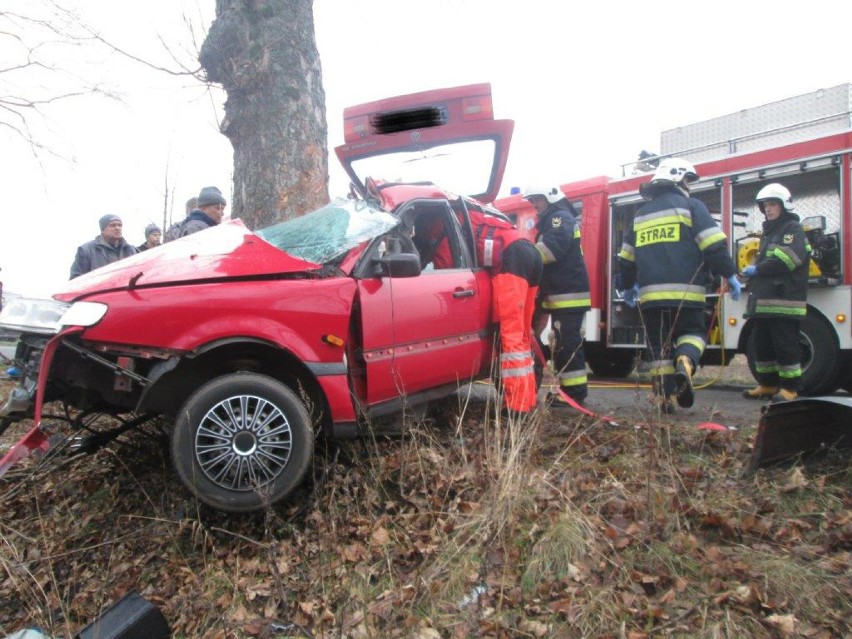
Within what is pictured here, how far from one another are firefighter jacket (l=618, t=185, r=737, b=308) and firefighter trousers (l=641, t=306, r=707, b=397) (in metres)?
0.08

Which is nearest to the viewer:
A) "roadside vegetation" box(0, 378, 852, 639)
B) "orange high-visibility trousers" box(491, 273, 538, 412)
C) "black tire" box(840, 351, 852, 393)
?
"roadside vegetation" box(0, 378, 852, 639)

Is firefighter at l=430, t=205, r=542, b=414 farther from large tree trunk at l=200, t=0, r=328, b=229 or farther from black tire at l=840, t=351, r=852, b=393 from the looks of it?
black tire at l=840, t=351, r=852, b=393

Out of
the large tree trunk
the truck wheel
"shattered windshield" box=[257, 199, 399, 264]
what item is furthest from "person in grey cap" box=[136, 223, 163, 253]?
the truck wheel

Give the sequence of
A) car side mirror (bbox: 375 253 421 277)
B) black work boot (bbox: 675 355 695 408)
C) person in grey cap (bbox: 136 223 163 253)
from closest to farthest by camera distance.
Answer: car side mirror (bbox: 375 253 421 277) < black work boot (bbox: 675 355 695 408) < person in grey cap (bbox: 136 223 163 253)

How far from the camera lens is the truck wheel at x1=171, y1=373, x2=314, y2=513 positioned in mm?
2994

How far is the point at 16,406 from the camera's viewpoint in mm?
2992

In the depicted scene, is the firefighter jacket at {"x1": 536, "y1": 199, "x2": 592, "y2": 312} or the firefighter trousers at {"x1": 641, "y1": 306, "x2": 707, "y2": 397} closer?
the firefighter trousers at {"x1": 641, "y1": 306, "x2": 707, "y2": 397}

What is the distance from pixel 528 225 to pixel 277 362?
20.3 ft

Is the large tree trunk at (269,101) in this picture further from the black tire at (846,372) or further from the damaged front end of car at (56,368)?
the black tire at (846,372)

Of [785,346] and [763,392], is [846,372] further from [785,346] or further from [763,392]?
[785,346]

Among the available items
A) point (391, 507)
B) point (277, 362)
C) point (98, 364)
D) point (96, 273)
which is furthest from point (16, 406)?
point (391, 507)

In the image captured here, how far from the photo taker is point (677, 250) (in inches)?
196

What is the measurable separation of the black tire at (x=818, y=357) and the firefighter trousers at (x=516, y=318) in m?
2.71

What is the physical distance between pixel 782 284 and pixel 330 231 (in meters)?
3.88
